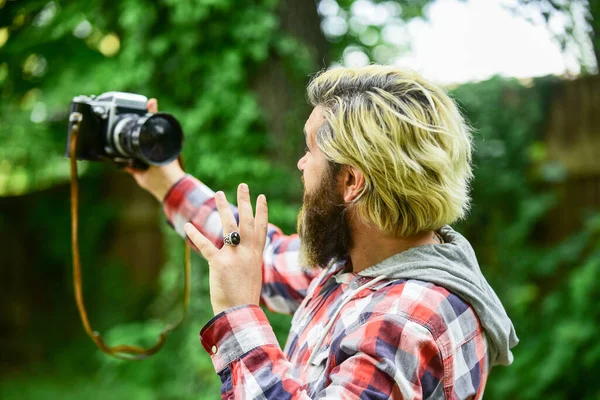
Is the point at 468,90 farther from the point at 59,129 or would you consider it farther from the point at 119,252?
the point at 119,252

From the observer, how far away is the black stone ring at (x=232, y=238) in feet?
4.05

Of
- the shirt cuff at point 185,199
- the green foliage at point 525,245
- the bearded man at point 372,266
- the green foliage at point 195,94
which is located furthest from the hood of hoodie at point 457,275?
→ the green foliage at point 525,245

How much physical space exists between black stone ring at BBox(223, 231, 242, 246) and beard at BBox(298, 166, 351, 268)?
8.7 inches

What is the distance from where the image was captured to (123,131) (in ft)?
5.84

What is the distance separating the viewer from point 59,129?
3.99 m

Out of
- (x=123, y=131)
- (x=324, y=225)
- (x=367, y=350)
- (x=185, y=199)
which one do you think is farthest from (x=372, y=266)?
(x=123, y=131)

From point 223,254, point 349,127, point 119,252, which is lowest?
point 119,252

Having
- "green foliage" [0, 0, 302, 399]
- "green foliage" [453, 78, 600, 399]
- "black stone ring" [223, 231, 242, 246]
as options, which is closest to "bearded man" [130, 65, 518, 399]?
"black stone ring" [223, 231, 242, 246]

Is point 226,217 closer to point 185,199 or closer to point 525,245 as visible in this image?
point 185,199

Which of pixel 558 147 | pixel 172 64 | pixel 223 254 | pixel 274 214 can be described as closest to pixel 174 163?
pixel 223 254

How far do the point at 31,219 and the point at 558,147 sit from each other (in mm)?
5334

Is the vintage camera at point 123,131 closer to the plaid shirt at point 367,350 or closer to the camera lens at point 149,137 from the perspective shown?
the camera lens at point 149,137

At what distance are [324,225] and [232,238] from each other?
0.80ft

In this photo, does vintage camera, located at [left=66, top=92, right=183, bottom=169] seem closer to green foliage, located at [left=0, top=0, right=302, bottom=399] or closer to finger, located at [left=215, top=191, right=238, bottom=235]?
finger, located at [left=215, top=191, right=238, bottom=235]
